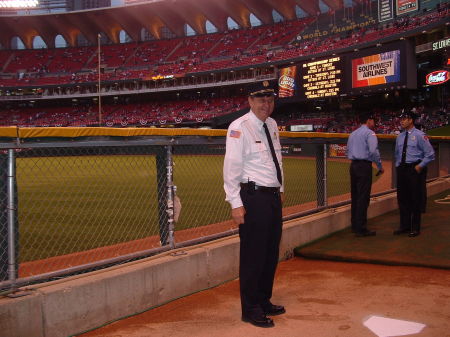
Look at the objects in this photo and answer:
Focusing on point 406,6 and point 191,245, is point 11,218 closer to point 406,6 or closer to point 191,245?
point 191,245

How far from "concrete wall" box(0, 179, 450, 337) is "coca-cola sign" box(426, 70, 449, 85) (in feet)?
100

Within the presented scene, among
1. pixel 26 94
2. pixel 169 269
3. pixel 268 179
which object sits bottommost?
pixel 169 269

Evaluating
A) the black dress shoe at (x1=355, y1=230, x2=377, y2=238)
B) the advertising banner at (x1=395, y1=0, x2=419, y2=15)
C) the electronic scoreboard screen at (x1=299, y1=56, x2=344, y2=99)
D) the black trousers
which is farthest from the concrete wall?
the advertising banner at (x1=395, y1=0, x2=419, y2=15)

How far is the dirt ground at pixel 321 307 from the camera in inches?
129

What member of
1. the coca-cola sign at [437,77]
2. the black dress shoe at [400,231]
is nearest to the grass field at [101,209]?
the black dress shoe at [400,231]

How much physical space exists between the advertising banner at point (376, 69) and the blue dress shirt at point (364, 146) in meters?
25.4

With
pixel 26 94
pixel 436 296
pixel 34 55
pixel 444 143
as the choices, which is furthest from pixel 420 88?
pixel 34 55

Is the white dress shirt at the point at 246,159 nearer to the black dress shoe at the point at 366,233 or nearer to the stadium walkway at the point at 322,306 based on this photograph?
the stadium walkway at the point at 322,306

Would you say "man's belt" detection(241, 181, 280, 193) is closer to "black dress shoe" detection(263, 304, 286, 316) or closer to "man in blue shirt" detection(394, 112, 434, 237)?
"black dress shoe" detection(263, 304, 286, 316)

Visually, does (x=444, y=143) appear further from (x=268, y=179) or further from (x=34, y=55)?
(x=34, y=55)

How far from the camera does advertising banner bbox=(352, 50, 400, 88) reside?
29.4 m

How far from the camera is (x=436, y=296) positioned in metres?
3.91

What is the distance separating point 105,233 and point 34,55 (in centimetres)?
6984

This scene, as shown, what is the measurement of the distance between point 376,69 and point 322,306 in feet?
96.6
